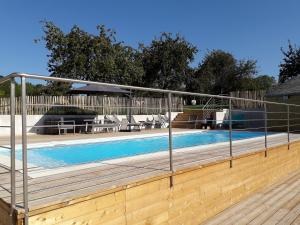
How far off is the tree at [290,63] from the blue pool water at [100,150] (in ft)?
81.5

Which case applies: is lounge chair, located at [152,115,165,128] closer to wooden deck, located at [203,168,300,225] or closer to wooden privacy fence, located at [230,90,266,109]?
wooden privacy fence, located at [230,90,266,109]

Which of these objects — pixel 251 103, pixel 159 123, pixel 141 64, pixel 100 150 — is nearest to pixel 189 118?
pixel 159 123

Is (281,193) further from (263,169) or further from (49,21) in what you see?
(49,21)

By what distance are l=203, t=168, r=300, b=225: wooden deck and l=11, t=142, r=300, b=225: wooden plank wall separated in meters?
0.15

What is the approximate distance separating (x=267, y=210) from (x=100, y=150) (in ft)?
16.4

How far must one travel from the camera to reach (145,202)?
363cm

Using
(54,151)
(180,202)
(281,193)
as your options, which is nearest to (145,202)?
(180,202)

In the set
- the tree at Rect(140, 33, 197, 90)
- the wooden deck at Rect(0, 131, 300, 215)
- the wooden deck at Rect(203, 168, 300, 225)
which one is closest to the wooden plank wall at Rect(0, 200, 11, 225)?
the wooden deck at Rect(0, 131, 300, 215)

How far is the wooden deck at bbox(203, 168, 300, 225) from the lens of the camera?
4.51 m

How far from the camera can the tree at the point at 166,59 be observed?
33312mm

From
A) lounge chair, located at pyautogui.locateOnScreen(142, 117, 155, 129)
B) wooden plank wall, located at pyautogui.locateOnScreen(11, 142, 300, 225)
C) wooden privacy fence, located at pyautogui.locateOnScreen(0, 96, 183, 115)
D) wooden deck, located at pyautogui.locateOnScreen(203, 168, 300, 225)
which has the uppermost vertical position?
wooden privacy fence, located at pyautogui.locateOnScreen(0, 96, 183, 115)

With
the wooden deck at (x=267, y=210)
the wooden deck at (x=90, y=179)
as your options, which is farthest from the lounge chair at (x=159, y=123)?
the wooden deck at (x=90, y=179)

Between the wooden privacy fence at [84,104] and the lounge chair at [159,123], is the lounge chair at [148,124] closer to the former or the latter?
the lounge chair at [159,123]

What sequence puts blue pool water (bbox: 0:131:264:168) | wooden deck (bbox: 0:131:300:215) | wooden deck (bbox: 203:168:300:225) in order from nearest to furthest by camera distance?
wooden deck (bbox: 0:131:300:215)
wooden deck (bbox: 203:168:300:225)
blue pool water (bbox: 0:131:264:168)
